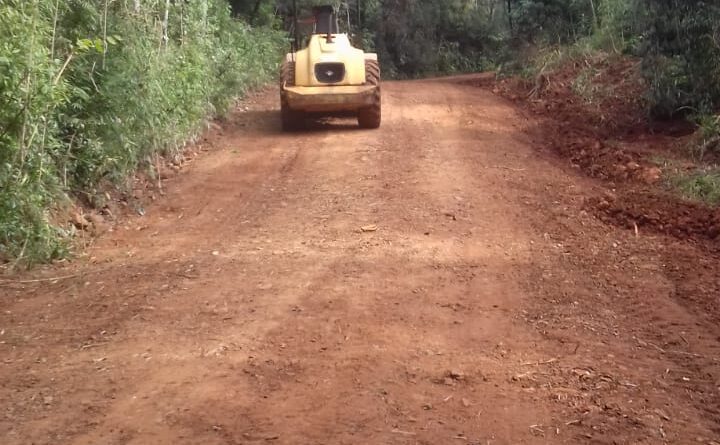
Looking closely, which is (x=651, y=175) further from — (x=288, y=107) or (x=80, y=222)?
(x=80, y=222)

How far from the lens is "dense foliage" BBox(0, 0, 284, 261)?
6.97 meters

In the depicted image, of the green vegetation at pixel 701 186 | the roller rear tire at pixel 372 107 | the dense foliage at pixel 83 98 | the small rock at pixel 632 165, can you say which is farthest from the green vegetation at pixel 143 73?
the roller rear tire at pixel 372 107

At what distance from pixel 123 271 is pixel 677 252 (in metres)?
4.83

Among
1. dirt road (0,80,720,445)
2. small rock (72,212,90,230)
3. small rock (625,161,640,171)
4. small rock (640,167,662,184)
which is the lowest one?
dirt road (0,80,720,445)

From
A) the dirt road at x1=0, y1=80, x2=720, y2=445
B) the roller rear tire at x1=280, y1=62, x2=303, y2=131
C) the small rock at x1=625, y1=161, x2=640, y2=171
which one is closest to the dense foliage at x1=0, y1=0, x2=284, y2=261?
the dirt road at x1=0, y1=80, x2=720, y2=445

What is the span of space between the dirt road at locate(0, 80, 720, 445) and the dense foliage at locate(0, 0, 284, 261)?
25.6 inches

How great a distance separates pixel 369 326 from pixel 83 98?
4.50 m

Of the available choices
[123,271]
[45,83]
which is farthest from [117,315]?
[45,83]

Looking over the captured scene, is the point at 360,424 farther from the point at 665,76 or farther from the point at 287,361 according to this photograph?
the point at 665,76

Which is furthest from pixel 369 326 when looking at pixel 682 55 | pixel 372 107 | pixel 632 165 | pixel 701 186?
pixel 682 55

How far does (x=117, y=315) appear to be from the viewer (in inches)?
234

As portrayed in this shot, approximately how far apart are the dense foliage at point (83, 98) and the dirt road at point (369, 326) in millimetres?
650

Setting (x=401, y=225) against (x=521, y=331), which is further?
(x=401, y=225)

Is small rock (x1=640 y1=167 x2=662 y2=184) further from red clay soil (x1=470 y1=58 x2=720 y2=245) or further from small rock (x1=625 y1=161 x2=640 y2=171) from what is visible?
small rock (x1=625 y1=161 x2=640 y2=171)
